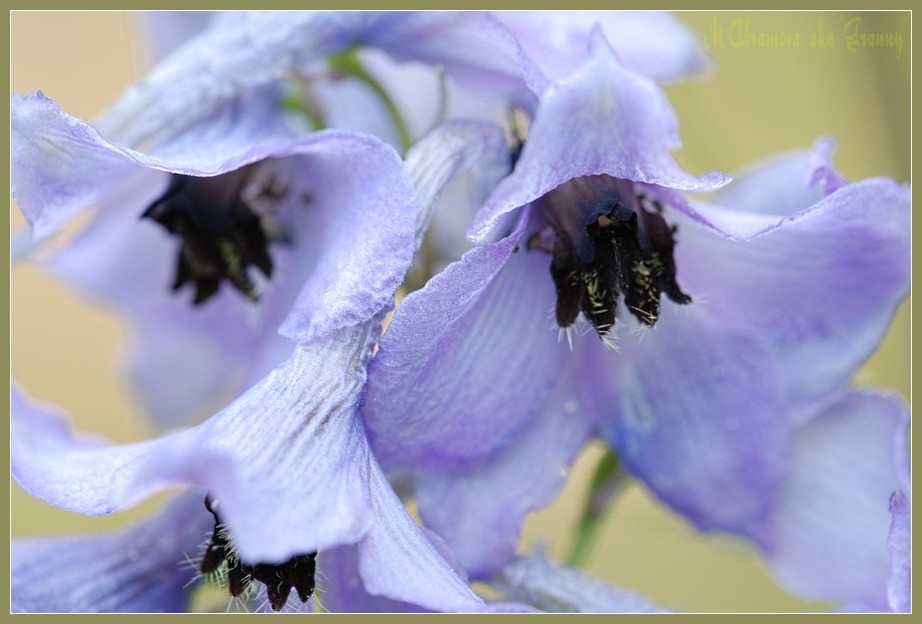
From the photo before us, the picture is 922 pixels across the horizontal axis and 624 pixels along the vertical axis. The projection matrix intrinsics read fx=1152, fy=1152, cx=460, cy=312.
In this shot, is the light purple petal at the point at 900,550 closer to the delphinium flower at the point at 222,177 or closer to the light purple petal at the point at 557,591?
the light purple petal at the point at 557,591

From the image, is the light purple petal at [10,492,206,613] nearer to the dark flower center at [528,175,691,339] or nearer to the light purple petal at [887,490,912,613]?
the dark flower center at [528,175,691,339]

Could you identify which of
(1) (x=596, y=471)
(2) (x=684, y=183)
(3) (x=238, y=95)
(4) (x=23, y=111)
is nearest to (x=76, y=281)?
(3) (x=238, y=95)

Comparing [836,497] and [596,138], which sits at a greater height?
[596,138]

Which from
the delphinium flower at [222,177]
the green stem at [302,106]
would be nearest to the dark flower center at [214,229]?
the delphinium flower at [222,177]

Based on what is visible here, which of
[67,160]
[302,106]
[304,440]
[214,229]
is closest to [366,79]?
[302,106]

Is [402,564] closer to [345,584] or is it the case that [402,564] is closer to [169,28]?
[345,584]

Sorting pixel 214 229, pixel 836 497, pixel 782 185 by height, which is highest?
pixel 214 229
